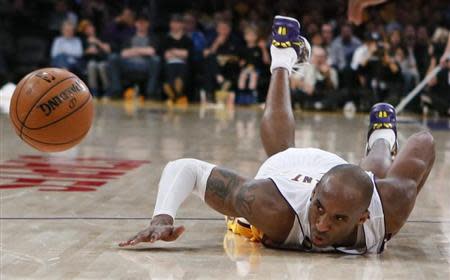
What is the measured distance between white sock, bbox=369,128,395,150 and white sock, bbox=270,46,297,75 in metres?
0.67

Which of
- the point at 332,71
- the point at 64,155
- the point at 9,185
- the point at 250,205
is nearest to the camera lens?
the point at 250,205

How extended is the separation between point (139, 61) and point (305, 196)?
11849mm

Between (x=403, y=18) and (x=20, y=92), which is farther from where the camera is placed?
(x=403, y=18)

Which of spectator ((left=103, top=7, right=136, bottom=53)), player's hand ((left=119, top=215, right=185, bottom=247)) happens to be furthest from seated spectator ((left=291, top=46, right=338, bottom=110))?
player's hand ((left=119, top=215, right=185, bottom=247))

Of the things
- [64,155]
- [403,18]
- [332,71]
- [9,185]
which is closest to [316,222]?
[9,185]

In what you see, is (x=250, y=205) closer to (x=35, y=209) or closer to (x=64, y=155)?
(x=35, y=209)

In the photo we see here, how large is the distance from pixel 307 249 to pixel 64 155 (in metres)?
4.20

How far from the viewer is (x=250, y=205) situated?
4.59 meters

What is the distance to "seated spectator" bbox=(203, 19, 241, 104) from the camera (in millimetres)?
15789

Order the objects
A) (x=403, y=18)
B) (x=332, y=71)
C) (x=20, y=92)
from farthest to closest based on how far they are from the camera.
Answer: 1. (x=403, y=18)
2. (x=332, y=71)
3. (x=20, y=92)

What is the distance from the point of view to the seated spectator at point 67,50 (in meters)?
16.2

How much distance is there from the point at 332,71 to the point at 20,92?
32.7 feet

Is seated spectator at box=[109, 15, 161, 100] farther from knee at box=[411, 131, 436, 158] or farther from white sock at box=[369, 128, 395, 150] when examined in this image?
knee at box=[411, 131, 436, 158]

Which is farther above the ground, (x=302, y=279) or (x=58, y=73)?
(x=58, y=73)
